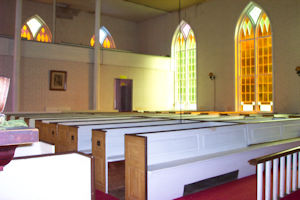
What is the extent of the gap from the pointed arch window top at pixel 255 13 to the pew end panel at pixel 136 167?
32.4 feet

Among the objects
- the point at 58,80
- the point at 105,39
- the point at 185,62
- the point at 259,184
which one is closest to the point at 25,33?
the point at 58,80

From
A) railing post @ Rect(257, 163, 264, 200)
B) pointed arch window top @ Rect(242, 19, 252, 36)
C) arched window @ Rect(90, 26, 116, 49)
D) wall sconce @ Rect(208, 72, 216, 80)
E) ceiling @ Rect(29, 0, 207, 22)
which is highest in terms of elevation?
ceiling @ Rect(29, 0, 207, 22)

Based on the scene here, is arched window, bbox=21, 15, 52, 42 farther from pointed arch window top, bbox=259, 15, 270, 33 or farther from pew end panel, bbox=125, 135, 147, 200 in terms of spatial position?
pew end panel, bbox=125, 135, 147, 200

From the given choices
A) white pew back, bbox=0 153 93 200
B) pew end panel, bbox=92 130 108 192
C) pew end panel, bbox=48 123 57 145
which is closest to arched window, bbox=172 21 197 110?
pew end panel, bbox=48 123 57 145

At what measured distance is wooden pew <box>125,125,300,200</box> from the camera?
307 centimetres

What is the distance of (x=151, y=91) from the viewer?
46.3 feet

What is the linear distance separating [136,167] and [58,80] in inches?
350

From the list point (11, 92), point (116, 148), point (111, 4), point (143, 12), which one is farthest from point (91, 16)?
point (116, 148)

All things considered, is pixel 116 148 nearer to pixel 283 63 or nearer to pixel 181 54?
pixel 283 63

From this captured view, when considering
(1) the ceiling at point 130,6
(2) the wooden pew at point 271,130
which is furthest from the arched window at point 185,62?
(2) the wooden pew at point 271,130

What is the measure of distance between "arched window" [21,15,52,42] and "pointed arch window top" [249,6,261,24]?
9284mm

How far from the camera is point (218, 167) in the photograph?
3756 millimetres

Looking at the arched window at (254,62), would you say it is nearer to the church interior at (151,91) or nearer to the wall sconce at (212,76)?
the church interior at (151,91)

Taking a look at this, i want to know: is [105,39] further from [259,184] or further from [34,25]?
[259,184]
